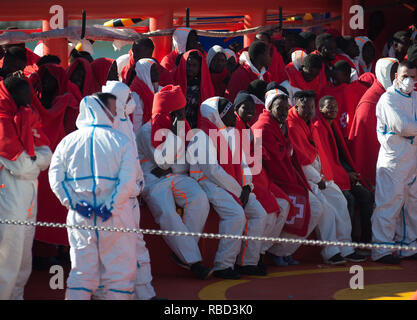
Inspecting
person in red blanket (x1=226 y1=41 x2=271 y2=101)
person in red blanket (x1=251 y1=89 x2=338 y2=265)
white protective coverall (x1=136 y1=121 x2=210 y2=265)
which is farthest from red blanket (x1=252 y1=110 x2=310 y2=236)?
person in red blanket (x1=226 y1=41 x2=271 y2=101)

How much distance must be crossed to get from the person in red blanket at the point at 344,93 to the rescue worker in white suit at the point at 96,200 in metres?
4.45

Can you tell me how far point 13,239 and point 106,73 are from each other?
2.96 m

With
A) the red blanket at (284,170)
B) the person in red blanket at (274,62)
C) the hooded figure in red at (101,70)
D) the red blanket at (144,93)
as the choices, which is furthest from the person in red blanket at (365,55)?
the hooded figure in red at (101,70)

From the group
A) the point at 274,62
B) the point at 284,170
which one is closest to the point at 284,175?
the point at 284,170

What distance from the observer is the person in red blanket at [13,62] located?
29.7 feet

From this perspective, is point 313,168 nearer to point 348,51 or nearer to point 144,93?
point 144,93

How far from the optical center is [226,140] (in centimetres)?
841

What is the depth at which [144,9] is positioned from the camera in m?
12.4

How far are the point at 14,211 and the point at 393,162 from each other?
13.3 ft

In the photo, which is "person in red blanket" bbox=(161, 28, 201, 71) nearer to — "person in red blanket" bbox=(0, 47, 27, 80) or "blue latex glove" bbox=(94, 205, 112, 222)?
"person in red blanket" bbox=(0, 47, 27, 80)

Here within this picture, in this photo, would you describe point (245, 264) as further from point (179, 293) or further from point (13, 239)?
point (13, 239)

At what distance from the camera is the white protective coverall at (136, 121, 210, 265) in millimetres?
8047

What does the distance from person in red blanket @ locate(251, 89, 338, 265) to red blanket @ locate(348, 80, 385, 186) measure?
106 centimetres

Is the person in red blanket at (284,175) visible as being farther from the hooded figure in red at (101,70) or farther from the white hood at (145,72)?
the hooded figure in red at (101,70)
